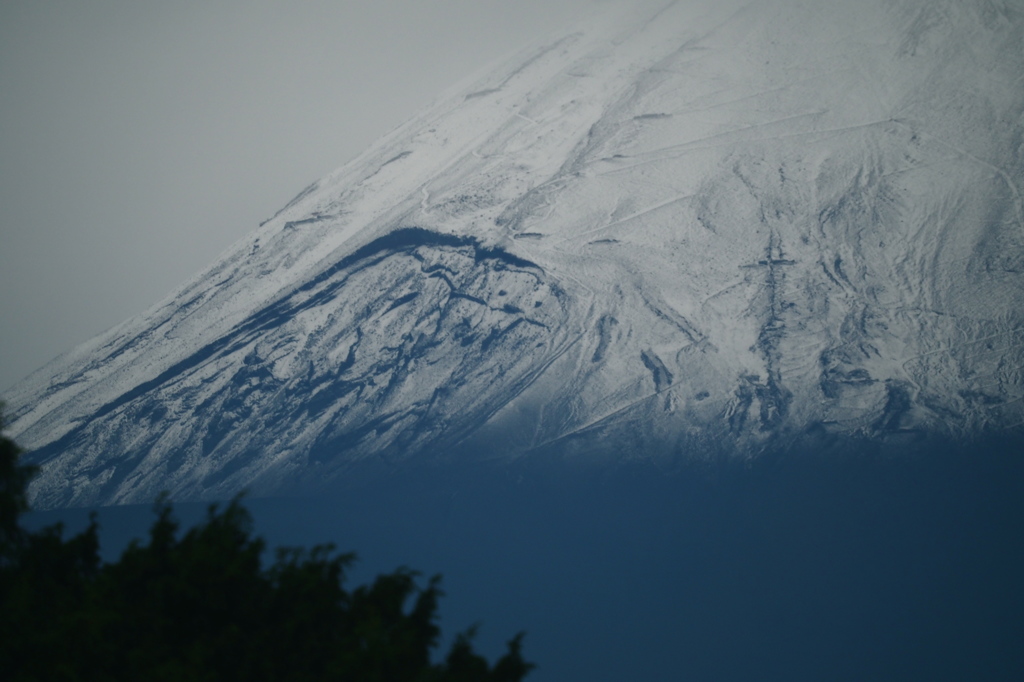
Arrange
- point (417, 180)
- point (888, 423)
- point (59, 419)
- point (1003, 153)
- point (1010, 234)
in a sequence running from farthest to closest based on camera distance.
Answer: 1. point (417, 180)
2. point (59, 419)
3. point (1003, 153)
4. point (1010, 234)
5. point (888, 423)

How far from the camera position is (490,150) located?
62.9 metres

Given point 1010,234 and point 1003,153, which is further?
point 1003,153

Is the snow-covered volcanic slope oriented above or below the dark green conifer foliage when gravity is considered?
below

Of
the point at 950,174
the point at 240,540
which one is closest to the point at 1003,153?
the point at 950,174

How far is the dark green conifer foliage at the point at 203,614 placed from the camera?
34.2 feet

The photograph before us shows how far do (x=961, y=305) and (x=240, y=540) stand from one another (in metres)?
42.1

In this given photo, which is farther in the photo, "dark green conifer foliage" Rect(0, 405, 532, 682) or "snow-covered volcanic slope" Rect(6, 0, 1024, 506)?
"snow-covered volcanic slope" Rect(6, 0, 1024, 506)

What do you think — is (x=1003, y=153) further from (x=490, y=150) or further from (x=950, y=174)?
(x=490, y=150)

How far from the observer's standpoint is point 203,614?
11.9 metres

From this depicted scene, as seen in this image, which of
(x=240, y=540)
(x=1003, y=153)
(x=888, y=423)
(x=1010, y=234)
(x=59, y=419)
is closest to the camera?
(x=240, y=540)

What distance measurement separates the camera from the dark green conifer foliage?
10.4m

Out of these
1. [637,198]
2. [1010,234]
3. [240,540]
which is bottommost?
[1010,234]

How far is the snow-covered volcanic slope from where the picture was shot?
46938 millimetres

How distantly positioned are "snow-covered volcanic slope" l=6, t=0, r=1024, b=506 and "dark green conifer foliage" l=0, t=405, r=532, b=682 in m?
34.1
